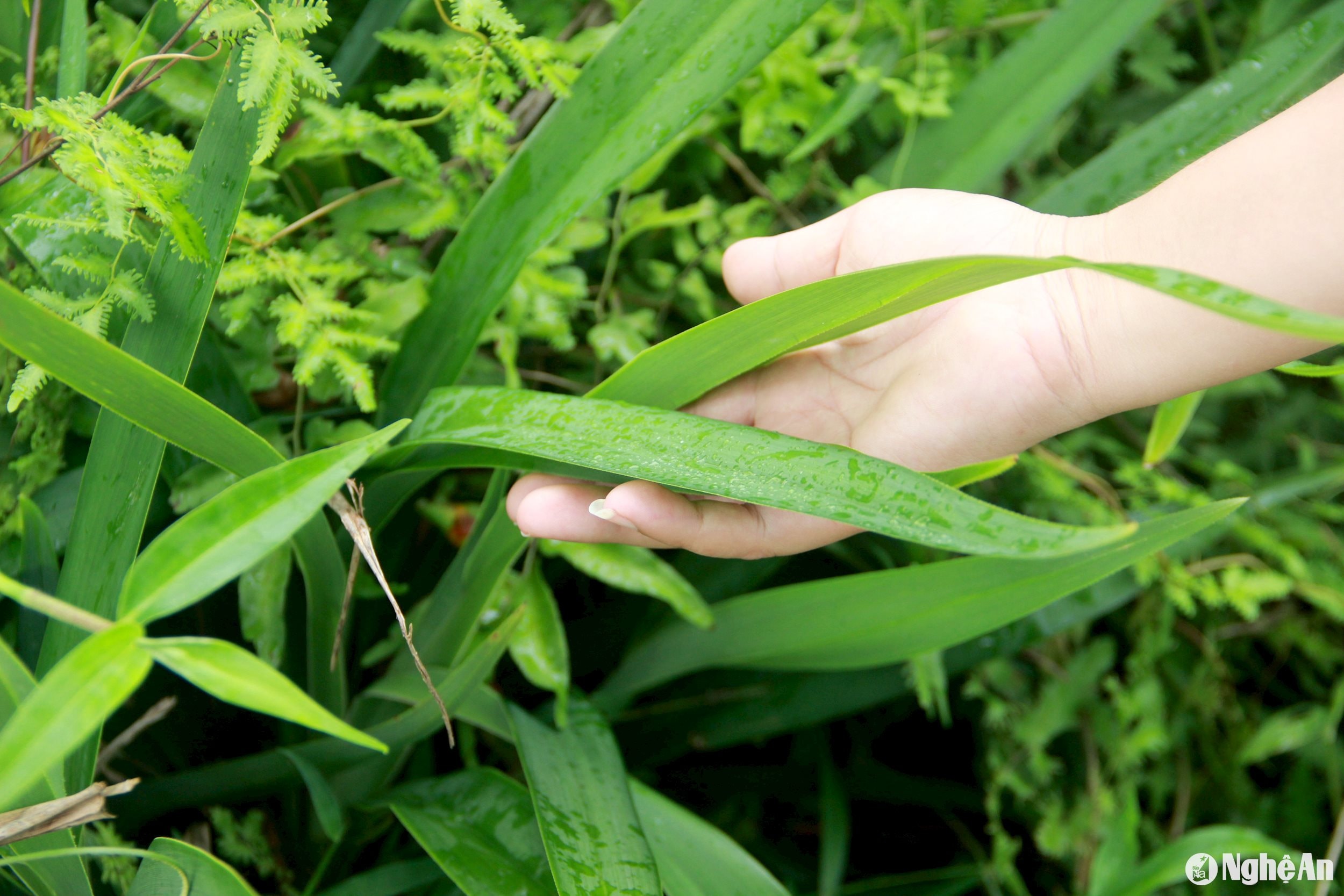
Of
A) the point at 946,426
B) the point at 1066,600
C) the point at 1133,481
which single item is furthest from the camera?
the point at 1133,481

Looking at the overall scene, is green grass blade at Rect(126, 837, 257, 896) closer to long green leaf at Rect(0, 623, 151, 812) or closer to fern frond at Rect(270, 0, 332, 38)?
long green leaf at Rect(0, 623, 151, 812)

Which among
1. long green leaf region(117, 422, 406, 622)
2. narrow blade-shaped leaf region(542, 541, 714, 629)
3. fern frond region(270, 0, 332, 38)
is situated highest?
fern frond region(270, 0, 332, 38)

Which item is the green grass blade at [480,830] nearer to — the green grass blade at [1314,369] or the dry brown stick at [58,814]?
the dry brown stick at [58,814]

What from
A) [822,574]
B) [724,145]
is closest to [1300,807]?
[822,574]

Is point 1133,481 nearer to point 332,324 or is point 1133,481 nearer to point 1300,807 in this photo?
point 1300,807

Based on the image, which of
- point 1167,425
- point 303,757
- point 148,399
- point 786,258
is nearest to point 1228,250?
point 1167,425

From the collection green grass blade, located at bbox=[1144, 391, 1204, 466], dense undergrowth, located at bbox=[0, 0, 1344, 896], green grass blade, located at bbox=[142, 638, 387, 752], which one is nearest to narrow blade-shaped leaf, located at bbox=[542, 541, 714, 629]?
dense undergrowth, located at bbox=[0, 0, 1344, 896]
